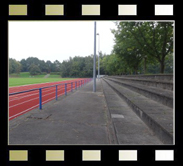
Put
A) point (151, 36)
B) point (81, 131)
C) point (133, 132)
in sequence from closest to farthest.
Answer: point (133, 132)
point (81, 131)
point (151, 36)

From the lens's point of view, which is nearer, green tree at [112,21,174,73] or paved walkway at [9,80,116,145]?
paved walkway at [9,80,116,145]

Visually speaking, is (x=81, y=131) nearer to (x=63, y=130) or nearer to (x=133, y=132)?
(x=63, y=130)

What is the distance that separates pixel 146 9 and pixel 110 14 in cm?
60

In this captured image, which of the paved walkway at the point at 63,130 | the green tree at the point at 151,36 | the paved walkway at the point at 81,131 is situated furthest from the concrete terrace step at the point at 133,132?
the green tree at the point at 151,36

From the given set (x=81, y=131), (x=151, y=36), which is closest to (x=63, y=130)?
(x=81, y=131)

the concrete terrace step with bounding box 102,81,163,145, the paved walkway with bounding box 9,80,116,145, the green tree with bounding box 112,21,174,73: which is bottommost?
the paved walkway with bounding box 9,80,116,145

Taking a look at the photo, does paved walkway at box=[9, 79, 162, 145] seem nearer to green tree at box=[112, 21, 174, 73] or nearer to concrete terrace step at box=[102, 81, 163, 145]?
concrete terrace step at box=[102, 81, 163, 145]

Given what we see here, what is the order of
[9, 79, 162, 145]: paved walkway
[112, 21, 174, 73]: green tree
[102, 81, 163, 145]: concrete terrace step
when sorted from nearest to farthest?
[102, 81, 163, 145]: concrete terrace step
[9, 79, 162, 145]: paved walkway
[112, 21, 174, 73]: green tree

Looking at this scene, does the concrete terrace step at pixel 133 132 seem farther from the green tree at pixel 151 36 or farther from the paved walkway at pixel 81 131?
the green tree at pixel 151 36

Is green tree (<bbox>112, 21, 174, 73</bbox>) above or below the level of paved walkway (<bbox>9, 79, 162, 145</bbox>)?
above

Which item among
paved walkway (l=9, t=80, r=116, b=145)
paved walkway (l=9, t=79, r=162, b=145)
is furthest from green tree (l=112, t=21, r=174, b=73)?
paved walkway (l=9, t=80, r=116, b=145)

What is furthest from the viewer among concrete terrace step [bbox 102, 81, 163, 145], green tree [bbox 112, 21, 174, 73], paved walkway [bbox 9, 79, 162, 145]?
green tree [bbox 112, 21, 174, 73]

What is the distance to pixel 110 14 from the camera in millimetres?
2381

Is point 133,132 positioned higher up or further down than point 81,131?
higher up
